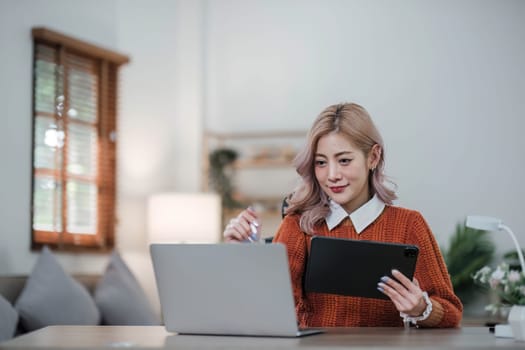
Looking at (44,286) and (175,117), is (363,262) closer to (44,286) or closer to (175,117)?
(44,286)

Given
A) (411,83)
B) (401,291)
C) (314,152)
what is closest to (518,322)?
Result: (401,291)

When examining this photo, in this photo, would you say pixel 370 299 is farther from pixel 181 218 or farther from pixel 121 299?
pixel 181 218

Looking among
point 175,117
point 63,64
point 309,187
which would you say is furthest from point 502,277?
point 175,117

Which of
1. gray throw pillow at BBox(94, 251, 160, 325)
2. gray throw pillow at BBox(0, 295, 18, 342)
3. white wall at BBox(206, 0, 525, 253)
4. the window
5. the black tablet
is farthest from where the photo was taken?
white wall at BBox(206, 0, 525, 253)

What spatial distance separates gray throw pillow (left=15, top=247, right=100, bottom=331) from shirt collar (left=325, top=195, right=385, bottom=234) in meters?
1.89

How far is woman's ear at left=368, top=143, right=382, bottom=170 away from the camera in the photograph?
97.4 inches

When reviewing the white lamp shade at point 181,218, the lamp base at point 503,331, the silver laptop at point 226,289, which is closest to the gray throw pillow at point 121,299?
the white lamp shade at point 181,218

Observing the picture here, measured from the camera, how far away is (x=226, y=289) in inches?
77.7

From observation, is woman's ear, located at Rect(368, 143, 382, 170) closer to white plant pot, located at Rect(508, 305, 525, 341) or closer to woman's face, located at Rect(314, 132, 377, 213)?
woman's face, located at Rect(314, 132, 377, 213)

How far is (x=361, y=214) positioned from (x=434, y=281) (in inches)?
11.2

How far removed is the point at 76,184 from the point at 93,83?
2.04ft

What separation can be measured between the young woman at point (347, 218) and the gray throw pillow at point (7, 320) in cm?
154

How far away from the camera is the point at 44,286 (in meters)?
4.08

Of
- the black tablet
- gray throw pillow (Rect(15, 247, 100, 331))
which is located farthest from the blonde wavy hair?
gray throw pillow (Rect(15, 247, 100, 331))
